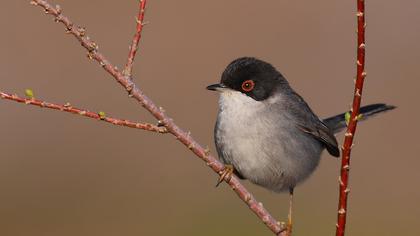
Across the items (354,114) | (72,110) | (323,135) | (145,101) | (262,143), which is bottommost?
(354,114)

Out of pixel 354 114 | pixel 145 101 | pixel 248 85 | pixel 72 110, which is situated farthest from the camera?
pixel 248 85

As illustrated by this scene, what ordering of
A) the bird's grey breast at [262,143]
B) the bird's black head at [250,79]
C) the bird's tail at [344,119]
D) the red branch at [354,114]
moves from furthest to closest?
the bird's tail at [344,119], the bird's black head at [250,79], the bird's grey breast at [262,143], the red branch at [354,114]

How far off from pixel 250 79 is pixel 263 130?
0.55 meters

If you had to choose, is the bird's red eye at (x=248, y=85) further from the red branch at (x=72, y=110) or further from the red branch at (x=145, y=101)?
the red branch at (x=72, y=110)

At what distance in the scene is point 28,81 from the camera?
17.9 m

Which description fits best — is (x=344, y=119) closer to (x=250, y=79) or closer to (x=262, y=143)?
(x=250, y=79)

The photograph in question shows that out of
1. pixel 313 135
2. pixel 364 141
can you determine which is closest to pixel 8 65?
pixel 364 141

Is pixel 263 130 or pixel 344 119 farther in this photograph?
pixel 344 119

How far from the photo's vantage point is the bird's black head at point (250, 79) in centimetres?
633

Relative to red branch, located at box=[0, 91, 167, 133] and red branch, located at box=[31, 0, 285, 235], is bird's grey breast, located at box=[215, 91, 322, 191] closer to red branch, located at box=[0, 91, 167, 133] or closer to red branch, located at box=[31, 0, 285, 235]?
red branch, located at box=[31, 0, 285, 235]

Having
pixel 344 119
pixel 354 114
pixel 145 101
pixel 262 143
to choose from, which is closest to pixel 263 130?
pixel 262 143

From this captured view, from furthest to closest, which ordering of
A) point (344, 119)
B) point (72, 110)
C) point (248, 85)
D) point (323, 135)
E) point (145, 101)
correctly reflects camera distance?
point (344, 119), point (323, 135), point (248, 85), point (145, 101), point (72, 110)

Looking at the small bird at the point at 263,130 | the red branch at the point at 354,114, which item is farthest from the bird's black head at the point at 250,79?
the red branch at the point at 354,114

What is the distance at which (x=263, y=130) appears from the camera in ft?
20.1
